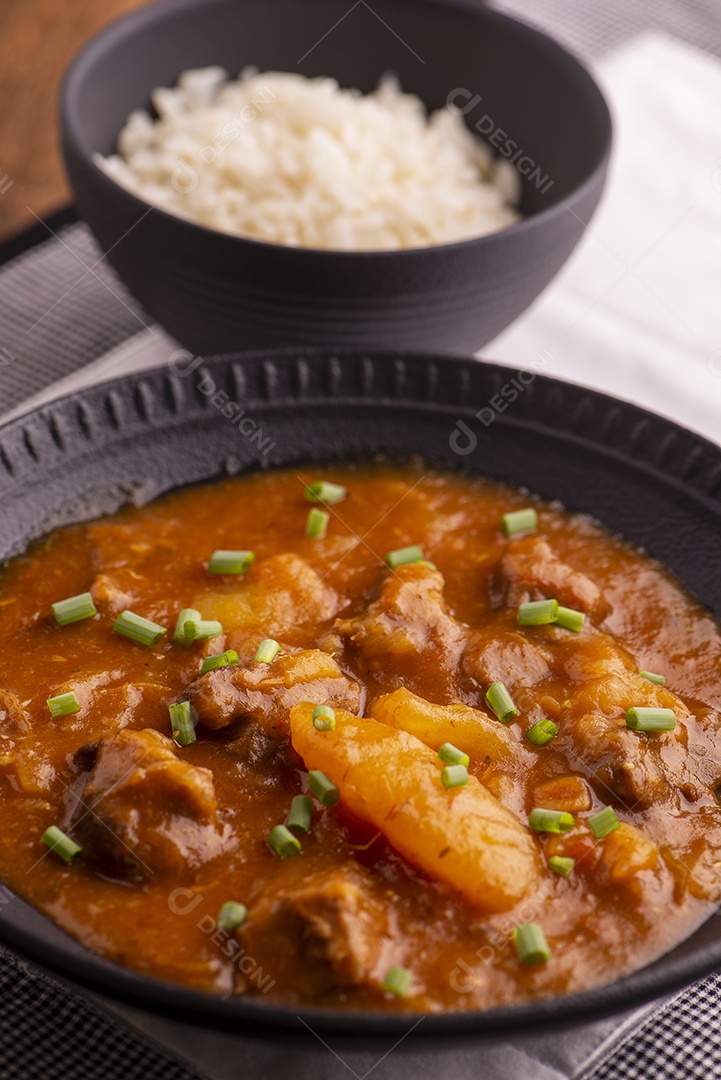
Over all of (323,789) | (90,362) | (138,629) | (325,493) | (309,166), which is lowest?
(90,362)

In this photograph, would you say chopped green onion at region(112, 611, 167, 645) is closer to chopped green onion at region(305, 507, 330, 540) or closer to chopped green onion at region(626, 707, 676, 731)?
chopped green onion at region(305, 507, 330, 540)

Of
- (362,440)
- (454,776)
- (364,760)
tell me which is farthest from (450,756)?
(362,440)

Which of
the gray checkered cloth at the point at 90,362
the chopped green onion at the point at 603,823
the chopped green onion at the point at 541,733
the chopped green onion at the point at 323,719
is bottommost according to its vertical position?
the gray checkered cloth at the point at 90,362

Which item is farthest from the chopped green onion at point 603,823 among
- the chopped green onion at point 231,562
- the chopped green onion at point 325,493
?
the chopped green onion at point 325,493

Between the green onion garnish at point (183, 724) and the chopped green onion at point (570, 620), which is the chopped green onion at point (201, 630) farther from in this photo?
the chopped green onion at point (570, 620)

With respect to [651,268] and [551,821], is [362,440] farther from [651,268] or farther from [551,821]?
[651,268]

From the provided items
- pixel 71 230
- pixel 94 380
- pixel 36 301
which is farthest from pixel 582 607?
pixel 71 230

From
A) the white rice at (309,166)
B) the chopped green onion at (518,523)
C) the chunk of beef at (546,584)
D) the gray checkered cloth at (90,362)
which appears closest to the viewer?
the gray checkered cloth at (90,362)
